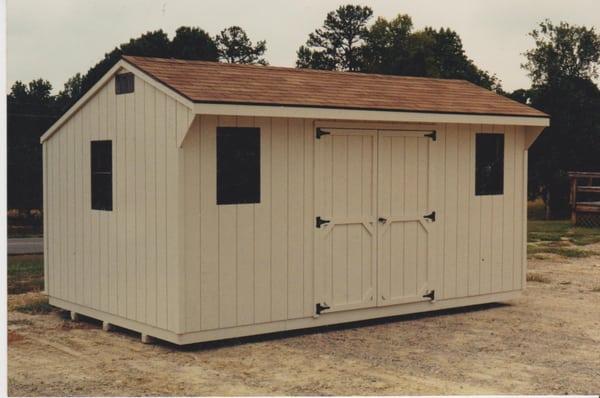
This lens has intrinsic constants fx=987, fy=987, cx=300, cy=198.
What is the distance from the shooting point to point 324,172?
33.8 ft

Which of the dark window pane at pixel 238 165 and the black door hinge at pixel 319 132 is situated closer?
the dark window pane at pixel 238 165

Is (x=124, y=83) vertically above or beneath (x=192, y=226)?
above

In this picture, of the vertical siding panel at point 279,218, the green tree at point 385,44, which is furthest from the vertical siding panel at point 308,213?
the green tree at point 385,44

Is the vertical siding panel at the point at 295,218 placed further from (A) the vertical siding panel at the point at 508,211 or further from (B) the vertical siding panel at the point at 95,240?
(A) the vertical siding panel at the point at 508,211

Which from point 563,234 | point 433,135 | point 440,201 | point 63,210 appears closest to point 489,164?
point 440,201

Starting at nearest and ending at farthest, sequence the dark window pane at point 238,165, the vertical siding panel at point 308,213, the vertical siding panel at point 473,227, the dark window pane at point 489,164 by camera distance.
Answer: the dark window pane at point 238,165, the vertical siding panel at point 308,213, the vertical siding panel at point 473,227, the dark window pane at point 489,164

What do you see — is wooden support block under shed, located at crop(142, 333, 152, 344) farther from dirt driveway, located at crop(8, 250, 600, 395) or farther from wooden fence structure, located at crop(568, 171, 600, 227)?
wooden fence structure, located at crop(568, 171, 600, 227)

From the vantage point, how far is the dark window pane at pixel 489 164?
11.7 metres

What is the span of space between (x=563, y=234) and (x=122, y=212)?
528 inches

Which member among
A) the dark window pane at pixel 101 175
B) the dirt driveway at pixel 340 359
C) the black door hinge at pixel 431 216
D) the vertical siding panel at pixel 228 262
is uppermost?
the dark window pane at pixel 101 175

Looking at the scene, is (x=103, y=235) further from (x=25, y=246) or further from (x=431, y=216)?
(x=25, y=246)

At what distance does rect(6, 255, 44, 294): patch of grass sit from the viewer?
45.3 ft

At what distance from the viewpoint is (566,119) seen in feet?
97.9

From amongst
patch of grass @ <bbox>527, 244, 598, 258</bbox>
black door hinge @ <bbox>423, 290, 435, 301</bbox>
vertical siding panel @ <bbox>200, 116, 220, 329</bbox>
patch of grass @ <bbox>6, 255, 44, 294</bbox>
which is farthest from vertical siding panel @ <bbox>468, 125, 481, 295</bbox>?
patch of grass @ <bbox>527, 244, 598, 258</bbox>
